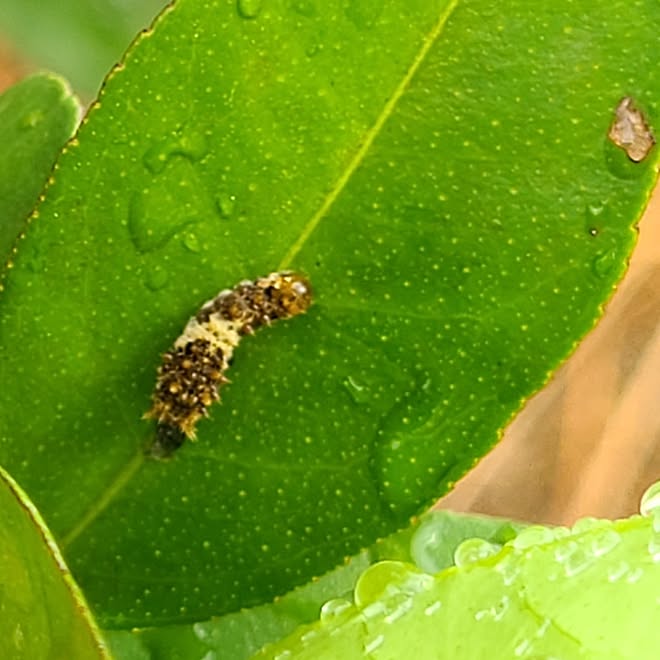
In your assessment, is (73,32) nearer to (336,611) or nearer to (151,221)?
(151,221)

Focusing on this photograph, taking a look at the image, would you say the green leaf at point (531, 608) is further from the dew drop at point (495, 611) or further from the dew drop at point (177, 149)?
the dew drop at point (177, 149)

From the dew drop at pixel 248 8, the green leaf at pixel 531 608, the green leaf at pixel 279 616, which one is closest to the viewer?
the green leaf at pixel 531 608

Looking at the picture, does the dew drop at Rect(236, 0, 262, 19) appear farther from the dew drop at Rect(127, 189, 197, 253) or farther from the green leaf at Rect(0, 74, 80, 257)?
the green leaf at Rect(0, 74, 80, 257)

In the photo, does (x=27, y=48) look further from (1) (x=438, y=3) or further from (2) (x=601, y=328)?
(1) (x=438, y=3)

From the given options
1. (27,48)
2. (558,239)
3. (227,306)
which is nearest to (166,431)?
(227,306)

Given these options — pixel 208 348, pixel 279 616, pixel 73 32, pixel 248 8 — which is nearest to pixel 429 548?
pixel 279 616

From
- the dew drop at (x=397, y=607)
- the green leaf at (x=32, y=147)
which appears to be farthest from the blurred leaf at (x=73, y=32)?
the dew drop at (x=397, y=607)

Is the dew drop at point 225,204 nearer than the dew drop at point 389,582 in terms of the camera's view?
No

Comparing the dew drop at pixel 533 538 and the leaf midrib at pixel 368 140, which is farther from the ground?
the leaf midrib at pixel 368 140
